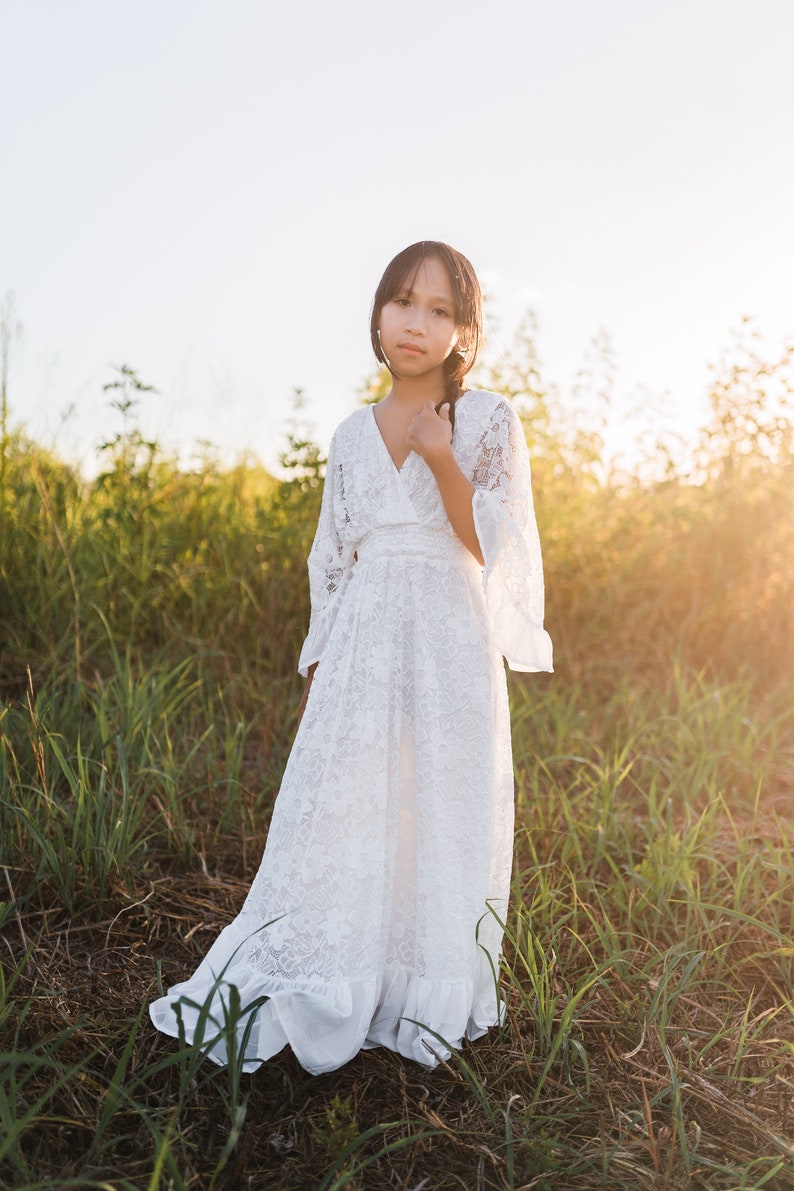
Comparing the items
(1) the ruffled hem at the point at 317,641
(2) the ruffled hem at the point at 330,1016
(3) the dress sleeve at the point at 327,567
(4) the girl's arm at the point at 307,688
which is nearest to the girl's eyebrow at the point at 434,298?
(3) the dress sleeve at the point at 327,567

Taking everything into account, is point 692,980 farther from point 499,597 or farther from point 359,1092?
point 499,597

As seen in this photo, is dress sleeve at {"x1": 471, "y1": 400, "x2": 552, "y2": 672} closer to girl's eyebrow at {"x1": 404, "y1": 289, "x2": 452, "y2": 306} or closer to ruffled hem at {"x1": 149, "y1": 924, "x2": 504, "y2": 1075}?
girl's eyebrow at {"x1": 404, "y1": 289, "x2": 452, "y2": 306}

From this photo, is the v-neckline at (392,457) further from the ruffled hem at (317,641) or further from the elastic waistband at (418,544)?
the ruffled hem at (317,641)

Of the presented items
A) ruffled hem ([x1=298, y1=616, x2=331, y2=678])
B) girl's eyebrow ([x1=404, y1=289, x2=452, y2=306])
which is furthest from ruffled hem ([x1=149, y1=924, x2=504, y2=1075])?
girl's eyebrow ([x1=404, y1=289, x2=452, y2=306])

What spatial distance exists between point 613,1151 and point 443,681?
Result: 0.92 meters

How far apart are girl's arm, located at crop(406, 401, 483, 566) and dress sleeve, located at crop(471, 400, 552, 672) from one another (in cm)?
3

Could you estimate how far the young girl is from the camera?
1.89 meters

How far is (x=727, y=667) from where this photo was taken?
16.1 feet

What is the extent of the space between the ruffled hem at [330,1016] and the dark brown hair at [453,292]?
4.05ft

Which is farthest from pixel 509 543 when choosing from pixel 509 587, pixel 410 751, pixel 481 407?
pixel 410 751

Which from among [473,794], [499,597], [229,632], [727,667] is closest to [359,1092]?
[473,794]

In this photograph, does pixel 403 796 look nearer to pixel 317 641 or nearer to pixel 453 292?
pixel 317 641

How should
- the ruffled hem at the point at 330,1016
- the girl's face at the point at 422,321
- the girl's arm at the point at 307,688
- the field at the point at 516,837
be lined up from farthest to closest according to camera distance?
1. the girl's arm at the point at 307,688
2. the girl's face at the point at 422,321
3. the ruffled hem at the point at 330,1016
4. the field at the point at 516,837

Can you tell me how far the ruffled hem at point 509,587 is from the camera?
190 centimetres
